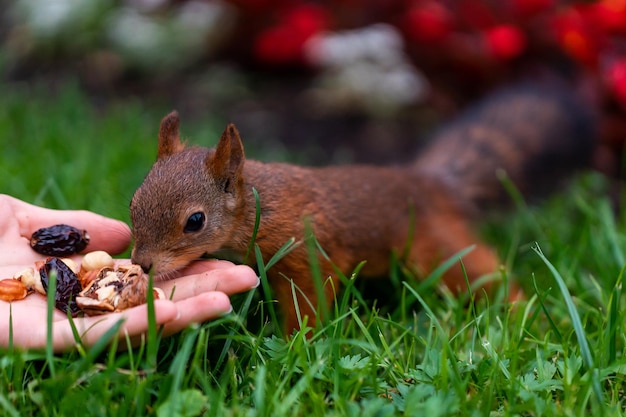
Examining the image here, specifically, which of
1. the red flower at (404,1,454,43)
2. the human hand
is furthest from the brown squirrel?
the red flower at (404,1,454,43)

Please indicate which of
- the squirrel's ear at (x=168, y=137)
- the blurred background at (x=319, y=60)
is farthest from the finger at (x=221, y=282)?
Answer: the blurred background at (x=319, y=60)

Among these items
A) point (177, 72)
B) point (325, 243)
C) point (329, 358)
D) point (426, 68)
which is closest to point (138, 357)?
point (329, 358)

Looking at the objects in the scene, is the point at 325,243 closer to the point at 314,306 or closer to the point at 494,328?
the point at 314,306

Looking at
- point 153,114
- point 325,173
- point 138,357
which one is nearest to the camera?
point 138,357

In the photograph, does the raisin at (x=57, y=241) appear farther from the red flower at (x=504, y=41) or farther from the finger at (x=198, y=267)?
the red flower at (x=504, y=41)

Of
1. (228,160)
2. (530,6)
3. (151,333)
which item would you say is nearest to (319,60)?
(530,6)

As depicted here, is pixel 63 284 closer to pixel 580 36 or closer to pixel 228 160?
pixel 228 160
